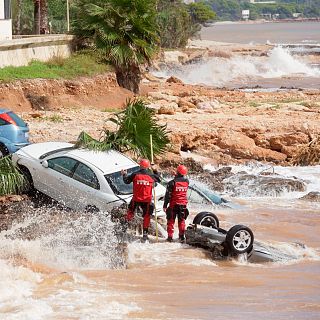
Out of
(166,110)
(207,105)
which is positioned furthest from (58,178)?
(207,105)

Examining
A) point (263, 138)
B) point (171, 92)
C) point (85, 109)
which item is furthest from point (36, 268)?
point (171, 92)

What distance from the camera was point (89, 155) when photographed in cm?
1636

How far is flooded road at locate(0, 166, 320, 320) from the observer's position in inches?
447

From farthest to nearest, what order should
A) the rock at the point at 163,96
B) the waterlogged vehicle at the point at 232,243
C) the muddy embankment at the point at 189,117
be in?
the rock at the point at 163,96 < the muddy embankment at the point at 189,117 < the waterlogged vehicle at the point at 232,243

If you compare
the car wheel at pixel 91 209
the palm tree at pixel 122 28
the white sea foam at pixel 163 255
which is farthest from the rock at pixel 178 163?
→ the palm tree at pixel 122 28

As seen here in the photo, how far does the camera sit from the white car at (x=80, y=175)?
50.7ft

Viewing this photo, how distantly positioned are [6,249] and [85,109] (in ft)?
51.0

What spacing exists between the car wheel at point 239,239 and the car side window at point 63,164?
11.8ft

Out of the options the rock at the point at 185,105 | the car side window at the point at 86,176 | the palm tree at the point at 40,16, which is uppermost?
the palm tree at the point at 40,16

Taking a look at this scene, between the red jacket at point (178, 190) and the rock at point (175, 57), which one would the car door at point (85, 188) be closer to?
the red jacket at point (178, 190)

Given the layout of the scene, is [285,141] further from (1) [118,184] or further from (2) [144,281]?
(2) [144,281]

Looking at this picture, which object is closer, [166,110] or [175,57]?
[166,110]

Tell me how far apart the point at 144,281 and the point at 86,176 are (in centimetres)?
348

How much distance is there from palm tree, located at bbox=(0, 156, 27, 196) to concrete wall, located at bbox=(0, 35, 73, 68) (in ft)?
43.3
